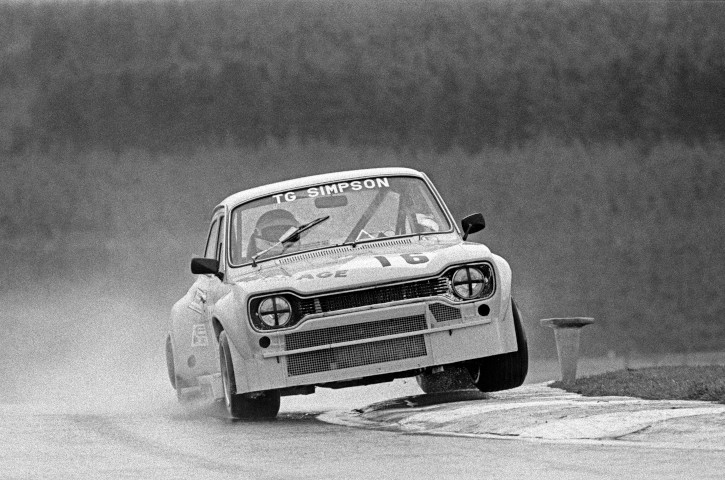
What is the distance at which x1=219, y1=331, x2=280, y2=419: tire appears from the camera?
11723 mm

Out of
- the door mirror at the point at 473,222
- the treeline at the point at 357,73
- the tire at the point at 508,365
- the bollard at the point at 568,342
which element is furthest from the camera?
the treeline at the point at 357,73

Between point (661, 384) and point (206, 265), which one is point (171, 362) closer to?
point (206, 265)

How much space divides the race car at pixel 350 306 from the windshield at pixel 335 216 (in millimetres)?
10

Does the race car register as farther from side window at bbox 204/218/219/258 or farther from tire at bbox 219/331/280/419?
side window at bbox 204/218/219/258

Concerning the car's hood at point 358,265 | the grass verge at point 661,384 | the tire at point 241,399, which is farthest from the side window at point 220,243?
the grass verge at point 661,384

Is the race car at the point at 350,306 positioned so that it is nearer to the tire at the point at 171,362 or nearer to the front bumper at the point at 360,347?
the front bumper at the point at 360,347

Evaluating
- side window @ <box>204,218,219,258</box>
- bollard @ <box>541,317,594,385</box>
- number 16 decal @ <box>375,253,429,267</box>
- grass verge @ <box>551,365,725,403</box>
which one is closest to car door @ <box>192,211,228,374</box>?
side window @ <box>204,218,219,258</box>

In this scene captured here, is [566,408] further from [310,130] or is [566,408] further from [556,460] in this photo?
[310,130]

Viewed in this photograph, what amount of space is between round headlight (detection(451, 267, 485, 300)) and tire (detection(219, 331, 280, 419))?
1.28m

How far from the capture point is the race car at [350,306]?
37.4ft

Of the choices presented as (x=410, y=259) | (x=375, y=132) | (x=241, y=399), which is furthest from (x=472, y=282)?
(x=375, y=132)

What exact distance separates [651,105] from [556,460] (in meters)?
111

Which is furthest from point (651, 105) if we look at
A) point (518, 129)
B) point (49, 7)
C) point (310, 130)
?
point (49, 7)

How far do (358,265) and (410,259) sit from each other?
314mm
